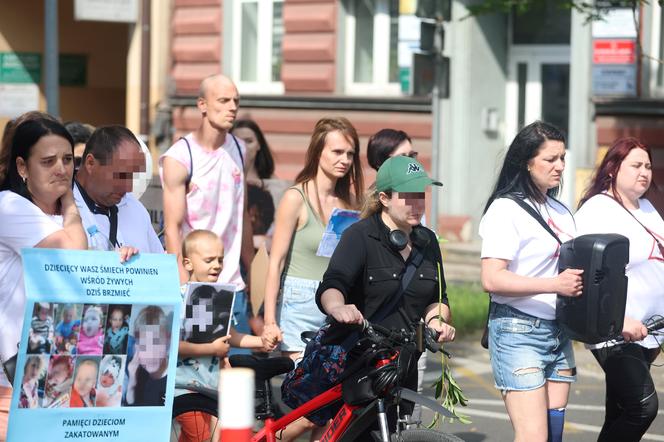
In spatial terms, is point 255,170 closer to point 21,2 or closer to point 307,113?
point 307,113

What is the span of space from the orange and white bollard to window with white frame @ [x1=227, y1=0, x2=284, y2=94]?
1644 cm

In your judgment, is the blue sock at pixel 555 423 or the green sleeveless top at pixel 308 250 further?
the green sleeveless top at pixel 308 250

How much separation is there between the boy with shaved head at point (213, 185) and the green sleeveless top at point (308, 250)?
60cm

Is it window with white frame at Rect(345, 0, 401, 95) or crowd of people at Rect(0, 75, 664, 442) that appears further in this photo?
window with white frame at Rect(345, 0, 401, 95)

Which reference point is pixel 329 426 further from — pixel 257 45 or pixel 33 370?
pixel 257 45

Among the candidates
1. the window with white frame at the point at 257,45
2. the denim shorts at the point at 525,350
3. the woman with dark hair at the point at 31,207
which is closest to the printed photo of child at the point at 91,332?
the woman with dark hair at the point at 31,207

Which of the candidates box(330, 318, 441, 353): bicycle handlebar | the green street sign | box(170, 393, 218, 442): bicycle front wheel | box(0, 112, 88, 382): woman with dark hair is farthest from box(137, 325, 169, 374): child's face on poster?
the green street sign

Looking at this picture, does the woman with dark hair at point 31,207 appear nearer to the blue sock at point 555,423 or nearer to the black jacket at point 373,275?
the black jacket at point 373,275

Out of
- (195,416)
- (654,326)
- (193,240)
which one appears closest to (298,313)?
(193,240)

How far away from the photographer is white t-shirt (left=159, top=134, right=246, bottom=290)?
7.39 meters

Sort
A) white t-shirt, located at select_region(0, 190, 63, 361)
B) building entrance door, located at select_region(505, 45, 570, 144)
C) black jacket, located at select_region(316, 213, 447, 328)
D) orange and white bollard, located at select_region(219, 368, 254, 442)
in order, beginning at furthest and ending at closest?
building entrance door, located at select_region(505, 45, 570, 144), black jacket, located at select_region(316, 213, 447, 328), white t-shirt, located at select_region(0, 190, 63, 361), orange and white bollard, located at select_region(219, 368, 254, 442)

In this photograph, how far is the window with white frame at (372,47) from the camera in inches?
733

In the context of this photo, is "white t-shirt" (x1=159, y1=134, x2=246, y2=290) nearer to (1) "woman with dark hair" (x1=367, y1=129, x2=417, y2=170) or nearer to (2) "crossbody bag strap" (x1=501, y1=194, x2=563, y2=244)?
(1) "woman with dark hair" (x1=367, y1=129, x2=417, y2=170)

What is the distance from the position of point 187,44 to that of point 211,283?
15275 millimetres
